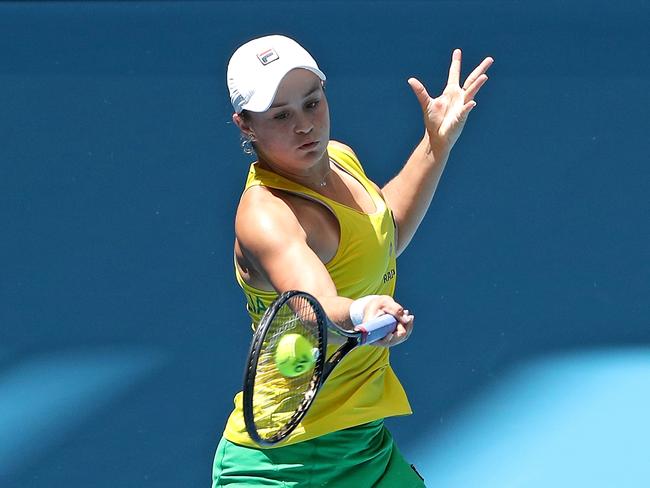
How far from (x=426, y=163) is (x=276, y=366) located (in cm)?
82

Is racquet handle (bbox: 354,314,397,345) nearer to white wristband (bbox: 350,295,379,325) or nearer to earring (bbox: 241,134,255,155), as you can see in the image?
white wristband (bbox: 350,295,379,325)

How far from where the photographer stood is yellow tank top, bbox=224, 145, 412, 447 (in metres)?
2.61

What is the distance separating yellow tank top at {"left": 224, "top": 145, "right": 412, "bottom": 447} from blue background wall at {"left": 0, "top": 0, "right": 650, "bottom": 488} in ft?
4.27

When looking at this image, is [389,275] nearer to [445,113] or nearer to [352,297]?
[352,297]

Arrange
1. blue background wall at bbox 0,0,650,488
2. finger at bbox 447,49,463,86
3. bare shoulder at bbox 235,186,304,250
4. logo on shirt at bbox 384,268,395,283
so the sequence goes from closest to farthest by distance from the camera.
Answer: bare shoulder at bbox 235,186,304,250, logo on shirt at bbox 384,268,395,283, finger at bbox 447,49,463,86, blue background wall at bbox 0,0,650,488

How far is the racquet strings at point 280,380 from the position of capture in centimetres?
229

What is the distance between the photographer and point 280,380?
2.43m

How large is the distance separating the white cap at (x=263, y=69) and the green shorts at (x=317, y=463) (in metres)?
0.70

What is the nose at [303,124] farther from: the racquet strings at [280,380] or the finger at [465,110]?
the finger at [465,110]

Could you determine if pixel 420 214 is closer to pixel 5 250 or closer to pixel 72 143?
pixel 5 250

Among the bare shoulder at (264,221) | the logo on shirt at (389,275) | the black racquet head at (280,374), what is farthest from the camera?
the logo on shirt at (389,275)

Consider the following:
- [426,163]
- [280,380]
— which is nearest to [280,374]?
[280,380]

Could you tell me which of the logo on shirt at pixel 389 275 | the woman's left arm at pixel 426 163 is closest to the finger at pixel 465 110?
the woman's left arm at pixel 426 163

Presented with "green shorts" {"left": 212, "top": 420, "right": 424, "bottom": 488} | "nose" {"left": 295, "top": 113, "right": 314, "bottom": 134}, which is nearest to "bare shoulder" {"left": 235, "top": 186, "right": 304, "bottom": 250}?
"nose" {"left": 295, "top": 113, "right": 314, "bottom": 134}
